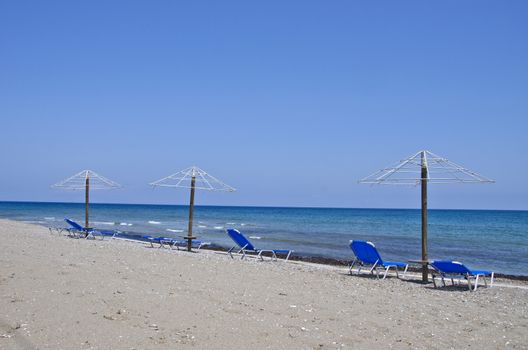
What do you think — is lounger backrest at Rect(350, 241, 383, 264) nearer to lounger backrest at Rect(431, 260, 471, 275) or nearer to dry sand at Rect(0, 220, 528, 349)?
lounger backrest at Rect(431, 260, 471, 275)

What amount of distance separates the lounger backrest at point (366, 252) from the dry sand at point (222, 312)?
1.93 meters

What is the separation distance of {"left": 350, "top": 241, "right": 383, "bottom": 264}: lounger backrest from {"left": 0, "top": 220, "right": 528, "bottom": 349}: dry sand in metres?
1.93

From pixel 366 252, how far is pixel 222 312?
5449 mm

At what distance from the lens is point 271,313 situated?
5.29 metres

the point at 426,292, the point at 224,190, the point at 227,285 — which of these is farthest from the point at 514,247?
the point at 227,285

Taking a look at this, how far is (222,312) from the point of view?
5152 millimetres

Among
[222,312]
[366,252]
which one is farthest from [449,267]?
[222,312]

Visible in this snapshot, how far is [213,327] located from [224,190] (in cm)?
957

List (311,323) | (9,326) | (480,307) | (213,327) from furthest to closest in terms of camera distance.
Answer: (480,307) < (311,323) < (213,327) < (9,326)

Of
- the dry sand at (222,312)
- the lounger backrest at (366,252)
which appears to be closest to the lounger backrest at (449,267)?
the dry sand at (222,312)

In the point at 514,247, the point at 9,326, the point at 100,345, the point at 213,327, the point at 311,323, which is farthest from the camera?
the point at 514,247

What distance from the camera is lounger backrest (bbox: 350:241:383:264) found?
32.5 feet

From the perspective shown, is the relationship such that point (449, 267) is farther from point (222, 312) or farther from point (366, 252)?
point (222, 312)

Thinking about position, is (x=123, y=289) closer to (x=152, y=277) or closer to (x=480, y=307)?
(x=152, y=277)
